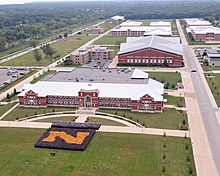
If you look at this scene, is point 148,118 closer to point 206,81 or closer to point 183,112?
point 183,112

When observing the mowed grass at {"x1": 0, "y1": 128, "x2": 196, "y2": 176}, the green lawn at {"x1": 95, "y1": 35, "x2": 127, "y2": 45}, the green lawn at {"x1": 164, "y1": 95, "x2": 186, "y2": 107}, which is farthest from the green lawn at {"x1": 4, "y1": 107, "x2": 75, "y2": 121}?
the green lawn at {"x1": 95, "y1": 35, "x2": 127, "y2": 45}

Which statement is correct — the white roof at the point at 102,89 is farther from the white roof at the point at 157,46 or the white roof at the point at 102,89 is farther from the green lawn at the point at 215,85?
the white roof at the point at 157,46

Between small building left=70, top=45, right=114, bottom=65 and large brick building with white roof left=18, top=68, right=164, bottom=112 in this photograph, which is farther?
small building left=70, top=45, right=114, bottom=65

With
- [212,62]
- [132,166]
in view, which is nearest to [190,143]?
[132,166]

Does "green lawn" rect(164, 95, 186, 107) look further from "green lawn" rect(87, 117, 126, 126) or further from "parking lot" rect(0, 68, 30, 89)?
"parking lot" rect(0, 68, 30, 89)

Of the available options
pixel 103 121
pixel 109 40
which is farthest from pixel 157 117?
pixel 109 40

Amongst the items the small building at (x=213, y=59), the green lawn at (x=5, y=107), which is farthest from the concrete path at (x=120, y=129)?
the small building at (x=213, y=59)
